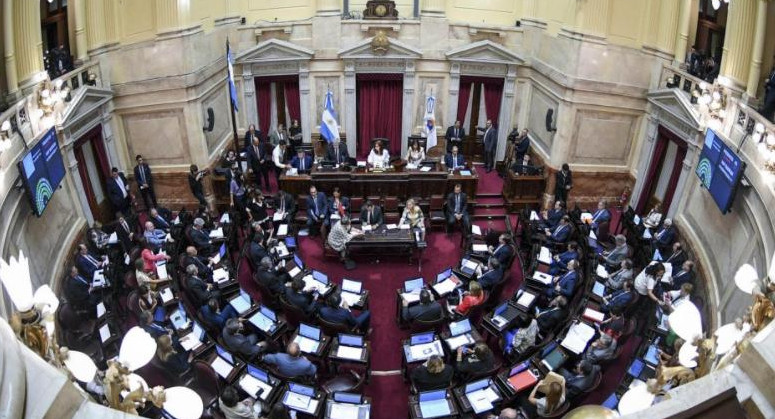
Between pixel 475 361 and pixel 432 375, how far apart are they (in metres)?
0.67

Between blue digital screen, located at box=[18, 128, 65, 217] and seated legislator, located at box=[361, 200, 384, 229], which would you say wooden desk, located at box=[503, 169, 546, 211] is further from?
blue digital screen, located at box=[18, 128, 65, 217]

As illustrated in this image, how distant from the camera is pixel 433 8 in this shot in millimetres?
14727

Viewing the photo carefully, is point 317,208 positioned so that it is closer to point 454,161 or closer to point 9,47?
point 454,161

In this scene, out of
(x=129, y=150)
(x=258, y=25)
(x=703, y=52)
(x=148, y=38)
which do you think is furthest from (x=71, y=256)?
(x=703, y=52)

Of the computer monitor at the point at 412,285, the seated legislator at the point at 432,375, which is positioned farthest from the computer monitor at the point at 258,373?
the computer monitor at the point at 412,285

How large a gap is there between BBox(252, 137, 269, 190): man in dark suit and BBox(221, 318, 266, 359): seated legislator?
6.39m

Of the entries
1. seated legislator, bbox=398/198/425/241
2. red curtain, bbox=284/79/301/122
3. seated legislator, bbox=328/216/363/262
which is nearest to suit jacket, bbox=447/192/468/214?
seated legislator, bbox=398/198/425/241

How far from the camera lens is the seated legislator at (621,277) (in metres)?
9.55

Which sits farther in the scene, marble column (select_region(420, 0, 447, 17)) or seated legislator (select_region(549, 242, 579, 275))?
marble column (select_region(420, 0, 447, 17))

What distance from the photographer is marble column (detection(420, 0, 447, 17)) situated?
48.3 feet

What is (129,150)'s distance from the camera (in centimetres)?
1292

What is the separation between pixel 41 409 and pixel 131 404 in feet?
3.51

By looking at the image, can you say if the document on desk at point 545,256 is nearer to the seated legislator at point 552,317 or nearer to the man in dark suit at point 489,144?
the seated legislator at point 552,317

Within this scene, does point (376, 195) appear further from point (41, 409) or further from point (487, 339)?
point (41, 409)
